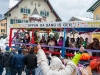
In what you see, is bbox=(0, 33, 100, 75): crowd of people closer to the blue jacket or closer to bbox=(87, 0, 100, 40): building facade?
the blue jacket

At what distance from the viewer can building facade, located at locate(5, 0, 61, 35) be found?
4697 centimetres

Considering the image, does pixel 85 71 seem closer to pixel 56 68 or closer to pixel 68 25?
pixel 56 68

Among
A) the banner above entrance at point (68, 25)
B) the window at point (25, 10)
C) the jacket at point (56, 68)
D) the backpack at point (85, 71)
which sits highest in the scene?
the window at point (25, 10)

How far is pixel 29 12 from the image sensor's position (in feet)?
162

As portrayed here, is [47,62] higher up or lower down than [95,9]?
lower down

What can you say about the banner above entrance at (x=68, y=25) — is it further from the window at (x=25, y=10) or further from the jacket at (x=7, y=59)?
the window at (x=25, y=10)

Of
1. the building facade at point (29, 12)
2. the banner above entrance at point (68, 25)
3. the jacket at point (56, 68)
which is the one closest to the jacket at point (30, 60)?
the banner above entrance at point (68, 25)

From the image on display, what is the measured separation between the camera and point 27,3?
48875 mm

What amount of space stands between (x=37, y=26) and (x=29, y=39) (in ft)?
12.1

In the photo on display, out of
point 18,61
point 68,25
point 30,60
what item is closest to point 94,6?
point 68,25

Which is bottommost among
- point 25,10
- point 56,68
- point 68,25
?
point 56,68

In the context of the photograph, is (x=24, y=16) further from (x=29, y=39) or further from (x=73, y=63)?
(x=73, y=63)

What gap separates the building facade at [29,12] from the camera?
154ft

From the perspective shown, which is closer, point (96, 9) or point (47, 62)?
point (47, 62)
